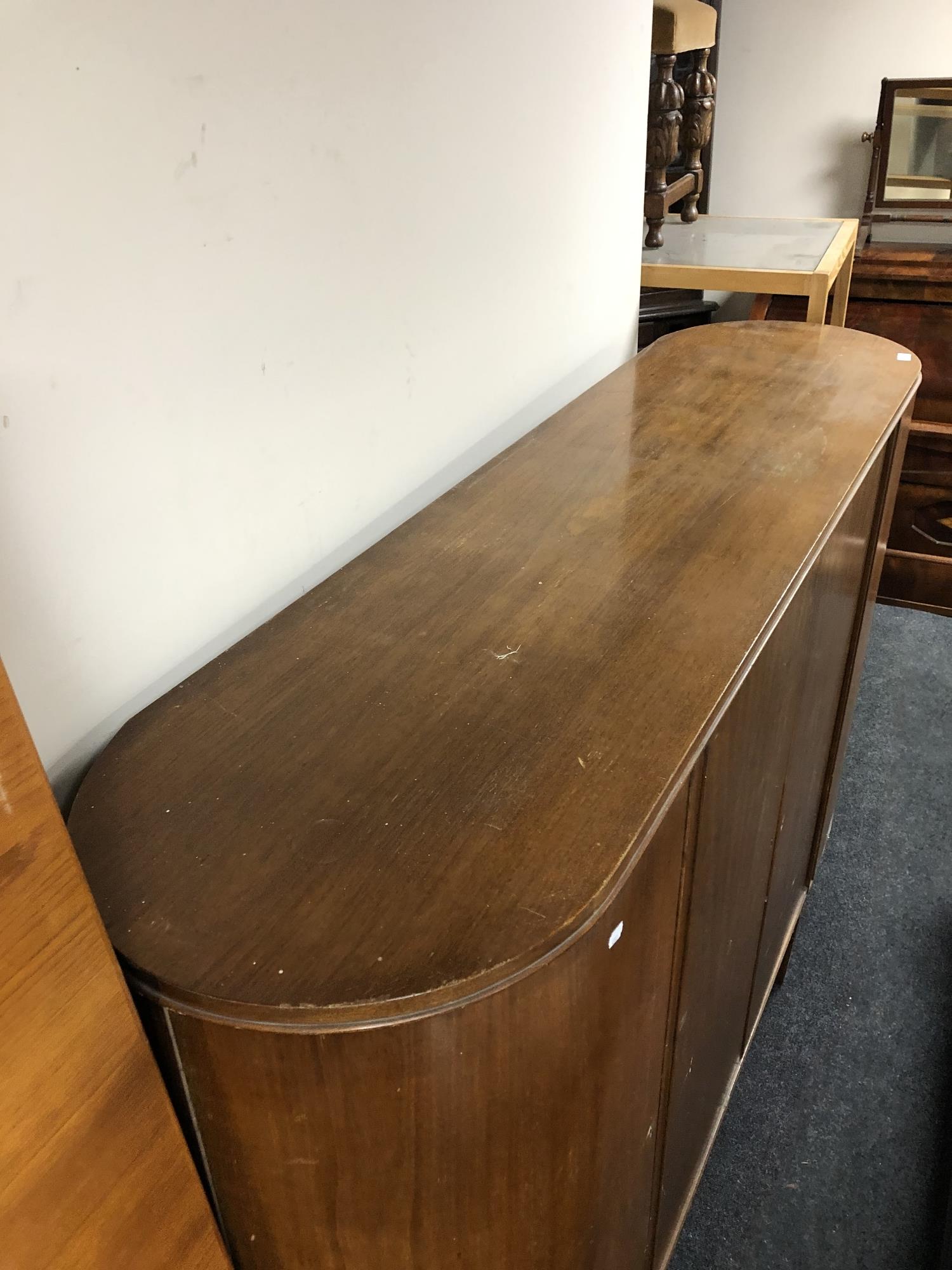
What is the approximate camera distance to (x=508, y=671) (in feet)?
2.40

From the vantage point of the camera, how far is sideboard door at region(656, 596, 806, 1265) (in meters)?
0.82

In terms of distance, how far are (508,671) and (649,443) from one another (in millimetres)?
473

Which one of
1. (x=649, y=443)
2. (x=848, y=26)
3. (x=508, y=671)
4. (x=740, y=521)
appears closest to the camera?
(x=508, y=671)

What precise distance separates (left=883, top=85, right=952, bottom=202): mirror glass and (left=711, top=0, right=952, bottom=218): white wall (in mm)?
167

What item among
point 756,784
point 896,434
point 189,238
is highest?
point 189,238

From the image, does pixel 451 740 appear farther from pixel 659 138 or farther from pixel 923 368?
pixel 923 368

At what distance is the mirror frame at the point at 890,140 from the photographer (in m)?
2.50

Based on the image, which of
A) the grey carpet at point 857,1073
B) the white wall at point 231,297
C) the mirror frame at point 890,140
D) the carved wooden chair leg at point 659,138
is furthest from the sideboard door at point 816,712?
the mirror frame at point 890,140

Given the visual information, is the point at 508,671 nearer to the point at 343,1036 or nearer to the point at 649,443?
the point at 343,1036

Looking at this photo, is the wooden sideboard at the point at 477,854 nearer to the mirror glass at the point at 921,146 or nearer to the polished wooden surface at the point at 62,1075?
the polished wooden surface at the point at 62,1075

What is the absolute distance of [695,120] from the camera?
211 centimetres

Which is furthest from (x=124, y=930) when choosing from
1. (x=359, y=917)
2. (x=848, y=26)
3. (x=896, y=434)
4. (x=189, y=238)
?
(x=848, y=26)

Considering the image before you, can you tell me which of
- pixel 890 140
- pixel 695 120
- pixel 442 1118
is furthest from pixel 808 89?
pixel 442 1118

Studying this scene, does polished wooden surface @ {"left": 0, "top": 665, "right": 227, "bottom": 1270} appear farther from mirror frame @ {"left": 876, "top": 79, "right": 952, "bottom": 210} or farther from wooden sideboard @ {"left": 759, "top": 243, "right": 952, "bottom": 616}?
mirror frame @ {"left": 876, "top": 79, "right": 952, "bottom": 210}
